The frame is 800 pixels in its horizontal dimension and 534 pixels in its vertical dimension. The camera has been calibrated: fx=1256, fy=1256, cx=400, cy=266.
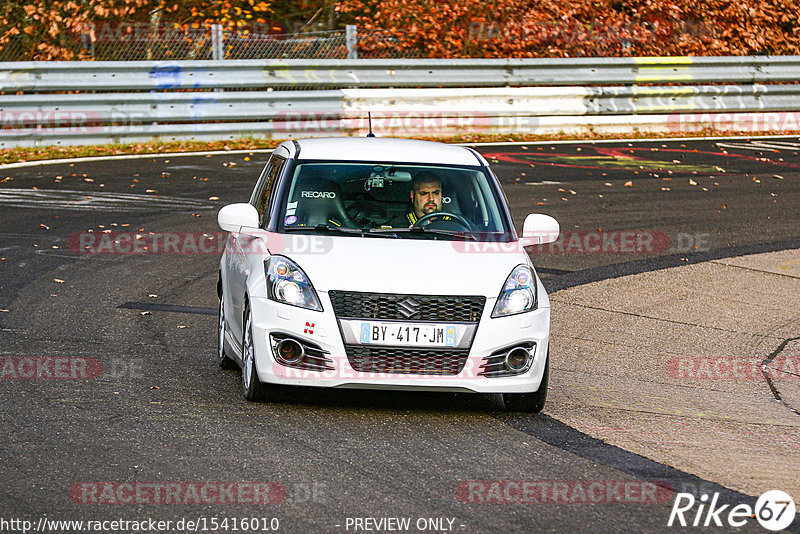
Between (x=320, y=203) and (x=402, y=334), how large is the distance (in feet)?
4.60

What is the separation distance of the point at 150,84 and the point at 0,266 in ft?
27.9

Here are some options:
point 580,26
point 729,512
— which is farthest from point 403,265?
point 580,26

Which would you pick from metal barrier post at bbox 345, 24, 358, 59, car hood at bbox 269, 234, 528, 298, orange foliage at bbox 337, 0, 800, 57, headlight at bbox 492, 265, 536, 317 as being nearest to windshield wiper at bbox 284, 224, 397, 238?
car hood at bbox 269, 234, 528, 298

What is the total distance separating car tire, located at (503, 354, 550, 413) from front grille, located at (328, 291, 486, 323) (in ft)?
2.12

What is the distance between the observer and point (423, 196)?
8.00m

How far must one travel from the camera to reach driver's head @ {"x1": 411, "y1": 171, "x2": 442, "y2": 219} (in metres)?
7.97

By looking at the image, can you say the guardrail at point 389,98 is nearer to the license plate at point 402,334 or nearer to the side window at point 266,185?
the side window at point 266,185

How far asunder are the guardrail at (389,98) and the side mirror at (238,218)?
11.3 m

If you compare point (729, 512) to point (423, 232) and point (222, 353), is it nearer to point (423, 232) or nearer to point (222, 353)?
point (423, 232)

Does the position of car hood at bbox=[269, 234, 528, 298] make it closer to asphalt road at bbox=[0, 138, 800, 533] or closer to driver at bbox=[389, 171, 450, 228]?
driver at bbox=[389, 171, 450, 228]

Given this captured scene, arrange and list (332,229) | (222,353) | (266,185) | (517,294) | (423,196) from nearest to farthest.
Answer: (517,294)
(332,229)
(423,196)
(222,353)
(266,185)

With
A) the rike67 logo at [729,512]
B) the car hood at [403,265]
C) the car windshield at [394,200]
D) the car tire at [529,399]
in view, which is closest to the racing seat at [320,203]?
the car windshield at [394,200]

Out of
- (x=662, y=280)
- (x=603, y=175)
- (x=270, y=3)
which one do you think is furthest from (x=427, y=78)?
(x=662, y=280)

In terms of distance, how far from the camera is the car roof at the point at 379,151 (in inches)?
320
